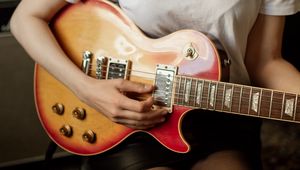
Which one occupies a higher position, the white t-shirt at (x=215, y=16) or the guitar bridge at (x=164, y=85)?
the white t-shirt at (x=215, y=16)

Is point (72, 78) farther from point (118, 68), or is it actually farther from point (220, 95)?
point (220, 95)

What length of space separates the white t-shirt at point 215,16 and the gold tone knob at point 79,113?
23 centimetres

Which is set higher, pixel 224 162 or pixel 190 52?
pixel 190 52

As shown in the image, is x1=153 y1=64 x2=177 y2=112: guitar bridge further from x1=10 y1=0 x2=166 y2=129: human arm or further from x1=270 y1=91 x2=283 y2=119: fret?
x1=270 y1=91 x2=283 y2=119: fret

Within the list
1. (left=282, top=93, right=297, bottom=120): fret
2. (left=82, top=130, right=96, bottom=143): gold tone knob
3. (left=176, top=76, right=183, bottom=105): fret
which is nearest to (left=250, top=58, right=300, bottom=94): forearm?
(left=282, top=93, right=297, bottom=120): fret

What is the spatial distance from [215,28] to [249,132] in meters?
0.25

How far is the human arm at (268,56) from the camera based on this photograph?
1.04 m

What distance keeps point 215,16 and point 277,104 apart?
221 mm

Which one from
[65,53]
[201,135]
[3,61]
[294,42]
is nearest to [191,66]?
[201,135]

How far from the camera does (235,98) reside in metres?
0.89

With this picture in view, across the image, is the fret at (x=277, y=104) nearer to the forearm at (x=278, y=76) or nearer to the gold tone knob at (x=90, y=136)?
the forearm at (x=278, y=76)

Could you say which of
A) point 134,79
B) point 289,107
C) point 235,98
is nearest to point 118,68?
point 134,79

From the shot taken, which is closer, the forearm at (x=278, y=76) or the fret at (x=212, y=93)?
the fret at (x=212, y=93)

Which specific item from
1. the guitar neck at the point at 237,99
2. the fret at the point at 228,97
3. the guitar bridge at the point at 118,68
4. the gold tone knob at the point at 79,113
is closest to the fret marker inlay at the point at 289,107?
the guitar neck at the point at 237,99
